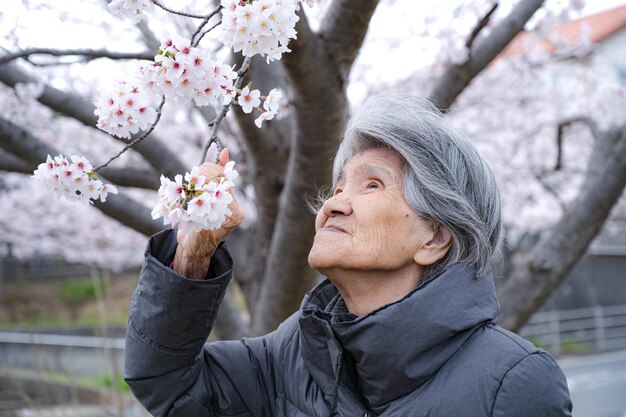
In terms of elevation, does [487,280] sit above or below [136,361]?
above

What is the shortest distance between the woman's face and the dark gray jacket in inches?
5.1

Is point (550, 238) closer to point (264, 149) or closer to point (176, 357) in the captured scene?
point (264, 149)

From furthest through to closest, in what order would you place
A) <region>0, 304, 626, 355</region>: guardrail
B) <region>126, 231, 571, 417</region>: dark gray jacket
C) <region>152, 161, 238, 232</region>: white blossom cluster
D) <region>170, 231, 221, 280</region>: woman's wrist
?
<region>0, 304, 626, 355</region>: guardrail, <region>170, 231, 221, 280</region>: woman's wrist, <region>126, 231, 571, 417</region>: dark gray jacket, <region>152, 161, 238, 232</region>: white blossom cluster

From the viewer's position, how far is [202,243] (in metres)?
1.45

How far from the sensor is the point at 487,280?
59.9 inches

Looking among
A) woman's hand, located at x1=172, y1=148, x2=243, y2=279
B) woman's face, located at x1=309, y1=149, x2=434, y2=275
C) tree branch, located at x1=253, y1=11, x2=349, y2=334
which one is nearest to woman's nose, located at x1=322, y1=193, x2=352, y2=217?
woman's face, located at x1=309, y1=149, x2=434, y2=275

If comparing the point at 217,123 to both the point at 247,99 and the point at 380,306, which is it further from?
the point at 380,306

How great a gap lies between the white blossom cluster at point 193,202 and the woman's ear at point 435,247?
530 mm

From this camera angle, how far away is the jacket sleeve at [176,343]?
1.49 meters

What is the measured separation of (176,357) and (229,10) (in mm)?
815

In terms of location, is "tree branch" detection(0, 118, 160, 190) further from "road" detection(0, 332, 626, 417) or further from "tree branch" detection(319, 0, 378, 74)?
"road" detection(0, 332, 626, 417)

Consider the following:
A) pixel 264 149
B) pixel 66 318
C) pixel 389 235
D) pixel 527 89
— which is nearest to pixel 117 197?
pixel 264 149

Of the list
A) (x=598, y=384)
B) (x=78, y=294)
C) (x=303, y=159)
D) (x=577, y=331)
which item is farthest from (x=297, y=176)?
(x=78, y=294)

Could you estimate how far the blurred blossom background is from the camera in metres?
2.97
